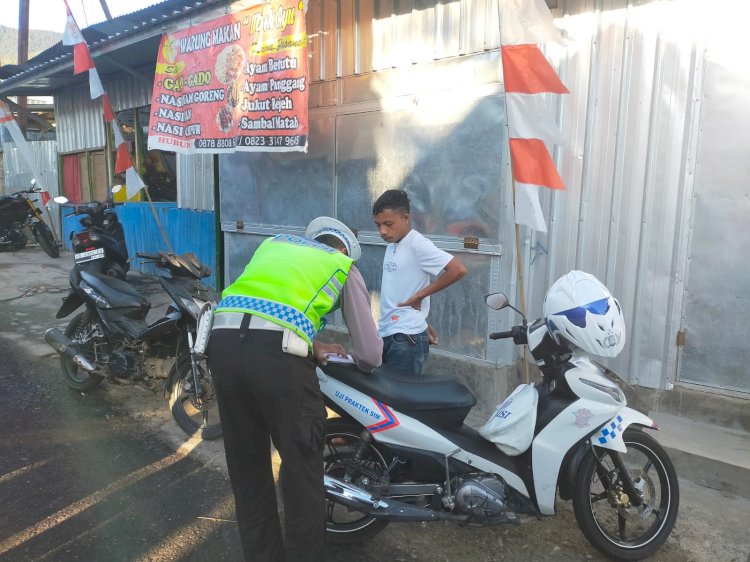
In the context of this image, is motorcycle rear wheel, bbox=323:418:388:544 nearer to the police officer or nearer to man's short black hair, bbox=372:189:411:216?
the police officer

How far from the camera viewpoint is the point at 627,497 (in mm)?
2693

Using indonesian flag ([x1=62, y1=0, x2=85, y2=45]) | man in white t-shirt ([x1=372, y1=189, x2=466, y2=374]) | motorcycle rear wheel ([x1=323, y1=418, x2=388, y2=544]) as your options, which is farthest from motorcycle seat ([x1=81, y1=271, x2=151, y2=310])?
indonesian flag ([x1=62, y1=0, x2=85, y2=45])

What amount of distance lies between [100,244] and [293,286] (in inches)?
142

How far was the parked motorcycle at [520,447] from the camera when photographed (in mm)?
2615

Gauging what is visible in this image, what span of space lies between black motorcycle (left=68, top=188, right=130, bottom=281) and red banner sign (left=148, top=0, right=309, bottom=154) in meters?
1.06

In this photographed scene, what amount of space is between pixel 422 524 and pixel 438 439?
0.74m

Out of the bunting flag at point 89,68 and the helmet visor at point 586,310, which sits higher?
the bunting flag at point 89,68

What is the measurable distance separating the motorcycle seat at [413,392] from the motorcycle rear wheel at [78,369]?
311cm

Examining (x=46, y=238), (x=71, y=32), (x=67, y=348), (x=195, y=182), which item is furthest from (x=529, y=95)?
(x=46, y=238)

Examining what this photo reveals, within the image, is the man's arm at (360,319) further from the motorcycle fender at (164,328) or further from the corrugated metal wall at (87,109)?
the corrugated metal wall at (87,109)

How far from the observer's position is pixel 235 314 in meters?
2.24

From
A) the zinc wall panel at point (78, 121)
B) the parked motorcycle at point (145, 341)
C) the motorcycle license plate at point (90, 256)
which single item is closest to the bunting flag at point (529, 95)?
the parked motorcycle at point (145, 341)

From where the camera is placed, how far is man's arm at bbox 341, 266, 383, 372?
242cm

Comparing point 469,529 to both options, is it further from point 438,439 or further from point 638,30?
point 638,30
